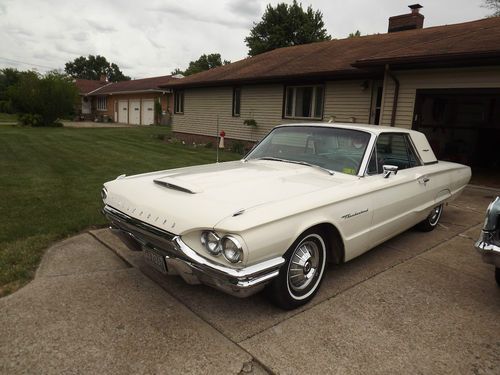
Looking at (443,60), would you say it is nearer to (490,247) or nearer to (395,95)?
(395,95)

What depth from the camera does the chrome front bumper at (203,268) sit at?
2.52 meters

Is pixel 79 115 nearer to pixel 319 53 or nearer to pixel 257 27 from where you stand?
pixel 257 27

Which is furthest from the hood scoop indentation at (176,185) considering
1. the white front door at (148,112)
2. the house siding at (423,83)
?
the white front door at (148,112)

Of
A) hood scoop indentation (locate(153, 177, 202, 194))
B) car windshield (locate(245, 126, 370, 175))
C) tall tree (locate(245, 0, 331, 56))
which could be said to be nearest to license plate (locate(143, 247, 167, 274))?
hood scoop indentation (locate(153, 177, 202, 194))

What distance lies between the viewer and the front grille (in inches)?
110

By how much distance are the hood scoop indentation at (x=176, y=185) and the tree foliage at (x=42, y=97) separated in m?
24.3

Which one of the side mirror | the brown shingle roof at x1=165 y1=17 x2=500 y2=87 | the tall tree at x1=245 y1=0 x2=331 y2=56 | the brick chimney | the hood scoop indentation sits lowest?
the hood scoop indentation

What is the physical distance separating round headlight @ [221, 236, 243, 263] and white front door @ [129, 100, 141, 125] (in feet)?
108

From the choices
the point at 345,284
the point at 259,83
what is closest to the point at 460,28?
the point at 259,83

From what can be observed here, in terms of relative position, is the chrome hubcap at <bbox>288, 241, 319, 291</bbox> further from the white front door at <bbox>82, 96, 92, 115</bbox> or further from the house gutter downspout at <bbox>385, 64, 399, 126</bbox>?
the white front door at <bbox>82, 96, 92, 115</bbox>

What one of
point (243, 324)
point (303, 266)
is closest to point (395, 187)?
point (303, 266)

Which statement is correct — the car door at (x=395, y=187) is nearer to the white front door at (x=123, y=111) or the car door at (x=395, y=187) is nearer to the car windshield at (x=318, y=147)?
the car windshield at (x=318, y=147)

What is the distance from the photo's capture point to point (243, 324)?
9.53 feet

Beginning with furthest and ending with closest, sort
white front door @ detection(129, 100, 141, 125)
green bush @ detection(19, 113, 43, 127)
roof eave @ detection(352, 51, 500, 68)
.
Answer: white front door @ detection(129, 100, 141, 125) → green bush @ detection(19, 113, 43, 127) → roof eave @ detection(352, 51, 500, 68)
